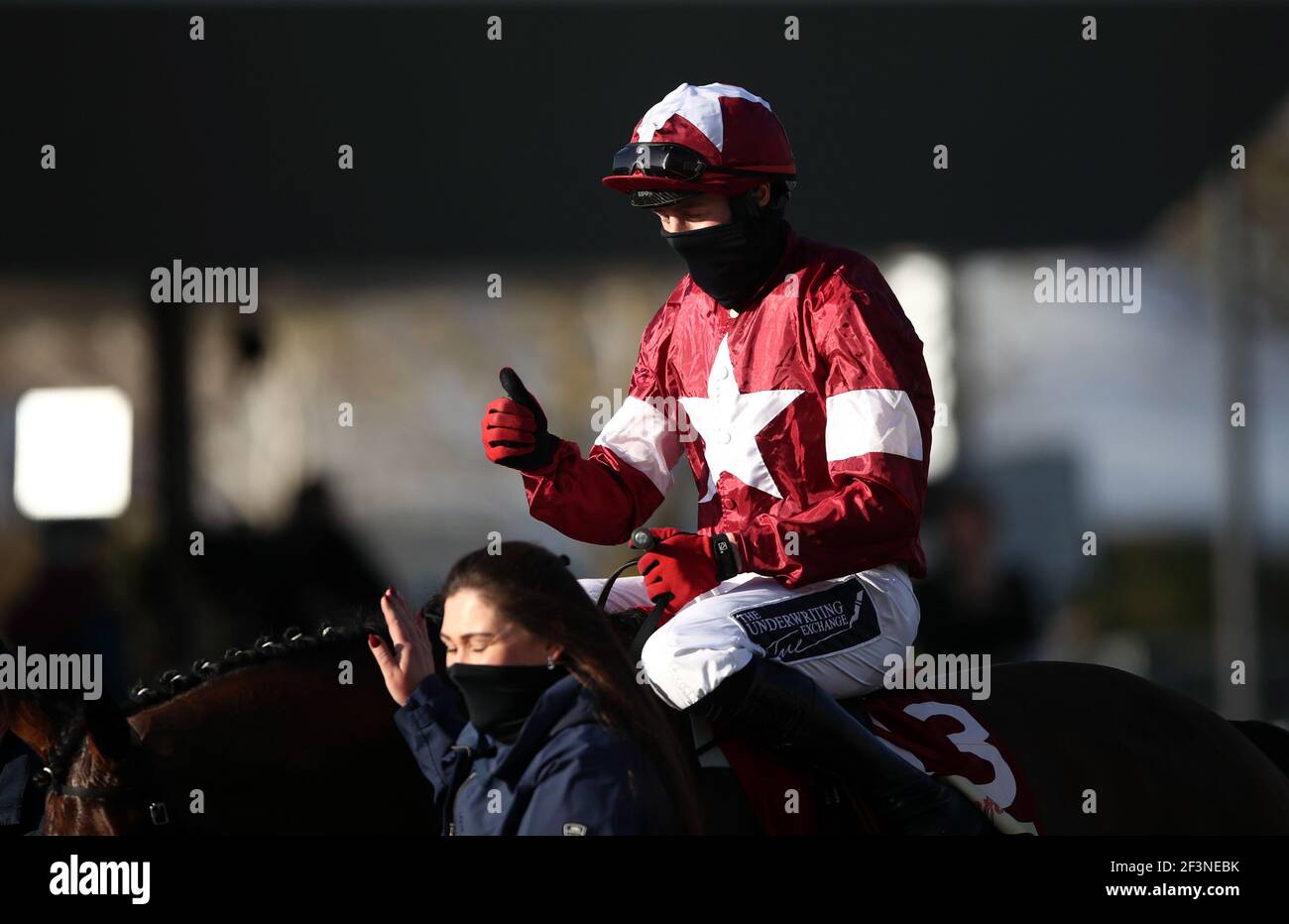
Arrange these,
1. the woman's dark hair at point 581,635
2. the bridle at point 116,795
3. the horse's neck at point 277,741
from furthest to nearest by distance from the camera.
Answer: the horse's neck at point 277,741 < the bridle at point 116,795 < the woman's dark hair at point 581,635

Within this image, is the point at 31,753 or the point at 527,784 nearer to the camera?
the point at 527,784

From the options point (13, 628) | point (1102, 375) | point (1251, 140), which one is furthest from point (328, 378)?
point (1251, 140)

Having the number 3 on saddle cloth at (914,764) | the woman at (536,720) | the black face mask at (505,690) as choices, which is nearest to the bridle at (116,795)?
the woman at (536,720)

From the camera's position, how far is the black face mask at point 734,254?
9.12 feet

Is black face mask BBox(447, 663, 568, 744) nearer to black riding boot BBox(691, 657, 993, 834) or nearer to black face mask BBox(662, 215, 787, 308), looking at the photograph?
black riding boot BBox(691, 657, 993, 834)

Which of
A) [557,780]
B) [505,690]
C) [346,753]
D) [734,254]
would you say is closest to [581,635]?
[505,690]

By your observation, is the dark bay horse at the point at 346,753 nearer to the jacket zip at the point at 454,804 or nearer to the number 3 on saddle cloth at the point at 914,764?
the number 3 on saddle cloth at the point at 914,764

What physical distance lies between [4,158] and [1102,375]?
22.8ft

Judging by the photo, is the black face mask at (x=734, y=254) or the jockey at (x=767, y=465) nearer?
the jockey at (x=767, y=465)

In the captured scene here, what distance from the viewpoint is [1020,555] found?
8227 mm

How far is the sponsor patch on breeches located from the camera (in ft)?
8.55

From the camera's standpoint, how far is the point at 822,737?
2492 mm

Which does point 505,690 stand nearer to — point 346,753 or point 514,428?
point 346,753
